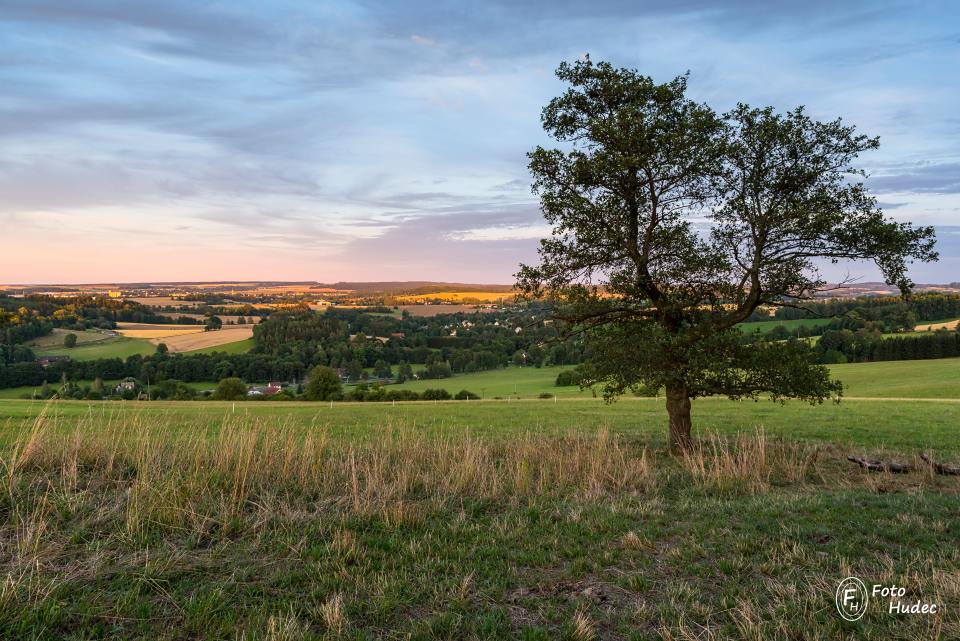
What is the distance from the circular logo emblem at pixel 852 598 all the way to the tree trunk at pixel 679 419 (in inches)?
319

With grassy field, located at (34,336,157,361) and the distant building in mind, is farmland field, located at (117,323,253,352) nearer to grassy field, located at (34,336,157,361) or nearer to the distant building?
grassy field, located at (34,336,157,361)

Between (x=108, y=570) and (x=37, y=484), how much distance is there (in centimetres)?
353

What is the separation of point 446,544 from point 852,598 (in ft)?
13.0

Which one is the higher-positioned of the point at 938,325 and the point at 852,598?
the point at 852,598

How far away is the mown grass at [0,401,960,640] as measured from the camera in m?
4.22

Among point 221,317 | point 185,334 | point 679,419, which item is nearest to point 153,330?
point 185,334

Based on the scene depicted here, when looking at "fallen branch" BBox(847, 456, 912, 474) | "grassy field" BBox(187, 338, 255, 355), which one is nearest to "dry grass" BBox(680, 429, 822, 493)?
"fallen branch" BBox(847, 456, 912, 474)

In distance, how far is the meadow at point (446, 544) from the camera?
13.9ft

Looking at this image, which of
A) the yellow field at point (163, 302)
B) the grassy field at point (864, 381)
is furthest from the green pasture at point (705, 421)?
the yellow field at point (163, 302)

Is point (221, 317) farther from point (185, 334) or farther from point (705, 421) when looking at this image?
point (705, 421)

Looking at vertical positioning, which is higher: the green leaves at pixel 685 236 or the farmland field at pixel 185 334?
the green leaves at pixel 685 236

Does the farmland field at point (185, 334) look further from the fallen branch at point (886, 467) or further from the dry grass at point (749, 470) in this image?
the fallen branch at point (886, 467)

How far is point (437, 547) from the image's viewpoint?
5.95 meters

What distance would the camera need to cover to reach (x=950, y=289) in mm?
92938
